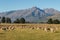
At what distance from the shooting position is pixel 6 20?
159 meters

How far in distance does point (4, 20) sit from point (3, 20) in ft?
7.96

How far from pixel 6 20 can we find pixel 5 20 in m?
2.44

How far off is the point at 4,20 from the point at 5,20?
2.31m

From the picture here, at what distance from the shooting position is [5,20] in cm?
15700

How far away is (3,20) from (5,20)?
4.74 meters

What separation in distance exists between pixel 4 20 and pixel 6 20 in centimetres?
475

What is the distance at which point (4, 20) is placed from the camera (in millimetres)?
154750
